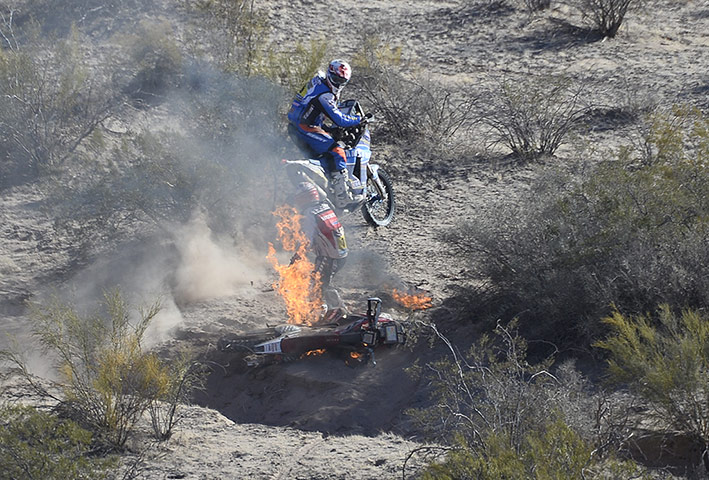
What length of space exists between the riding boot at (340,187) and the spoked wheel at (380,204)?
2.83 feet

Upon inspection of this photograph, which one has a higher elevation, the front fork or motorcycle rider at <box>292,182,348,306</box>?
motorcycle rider at <box>292,182,348,306</box>

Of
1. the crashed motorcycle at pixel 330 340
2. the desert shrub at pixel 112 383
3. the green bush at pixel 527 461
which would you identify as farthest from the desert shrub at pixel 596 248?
the desert shrub at pixel 112 383

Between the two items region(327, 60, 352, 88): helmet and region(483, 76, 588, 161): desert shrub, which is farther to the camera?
region(483, 76, 588, 161): desert shrub

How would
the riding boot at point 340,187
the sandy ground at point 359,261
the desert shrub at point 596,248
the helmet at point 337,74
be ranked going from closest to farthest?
the sandy ground at point 359,261 → the desert shrub at point 596,248 → the helmet at point 337,74 → the riding boot at point 340,187

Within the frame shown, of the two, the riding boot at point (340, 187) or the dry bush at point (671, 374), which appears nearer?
the dry bush at point (671, 374)

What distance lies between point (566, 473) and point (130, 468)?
10.2ft

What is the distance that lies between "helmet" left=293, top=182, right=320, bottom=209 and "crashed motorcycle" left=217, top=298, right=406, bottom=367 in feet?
4.08

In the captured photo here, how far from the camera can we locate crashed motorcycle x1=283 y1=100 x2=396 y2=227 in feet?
28.7

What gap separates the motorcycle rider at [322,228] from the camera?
27.8 ft

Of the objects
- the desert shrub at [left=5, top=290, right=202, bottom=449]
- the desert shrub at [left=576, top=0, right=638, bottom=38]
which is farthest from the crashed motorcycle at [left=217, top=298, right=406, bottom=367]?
the desert shrub at [left=576, top=0, right=638, bottom=38]

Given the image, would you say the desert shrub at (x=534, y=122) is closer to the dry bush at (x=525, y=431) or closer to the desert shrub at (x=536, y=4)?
the desert shrub at (x=536, y=4)

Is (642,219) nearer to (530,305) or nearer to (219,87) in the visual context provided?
(530,305)

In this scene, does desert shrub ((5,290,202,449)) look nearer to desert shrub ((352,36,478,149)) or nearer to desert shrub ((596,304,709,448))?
desert shrub ((596,304,709,448))

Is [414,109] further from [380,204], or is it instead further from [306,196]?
[306,196]
